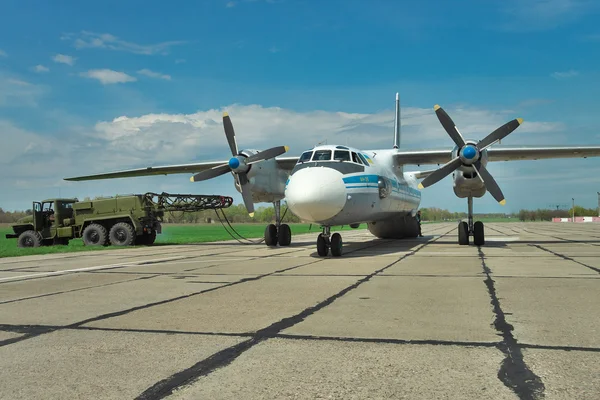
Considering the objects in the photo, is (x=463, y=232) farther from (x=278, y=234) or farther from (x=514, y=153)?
(x=278, y=234)

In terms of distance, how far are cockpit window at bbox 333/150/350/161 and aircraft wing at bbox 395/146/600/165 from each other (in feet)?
18.3

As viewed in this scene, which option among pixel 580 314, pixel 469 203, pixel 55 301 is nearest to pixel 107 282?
pixel 55 301

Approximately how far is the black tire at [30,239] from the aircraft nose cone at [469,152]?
791 inches

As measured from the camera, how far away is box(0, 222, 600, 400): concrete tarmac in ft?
11.6

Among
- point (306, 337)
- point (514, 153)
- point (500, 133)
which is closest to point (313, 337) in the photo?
point (306, 337)

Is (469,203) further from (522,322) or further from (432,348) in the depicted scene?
(432,348)

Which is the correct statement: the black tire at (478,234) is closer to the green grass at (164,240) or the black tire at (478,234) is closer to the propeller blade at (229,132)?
the propeller blade at (229,132)

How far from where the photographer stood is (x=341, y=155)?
48.9 feet

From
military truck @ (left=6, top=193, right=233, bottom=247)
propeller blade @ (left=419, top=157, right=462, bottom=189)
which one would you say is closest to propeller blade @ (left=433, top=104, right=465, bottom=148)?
propeller blade @ (left=419, top=157, right=462, bottom=189)

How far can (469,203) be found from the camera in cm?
1978

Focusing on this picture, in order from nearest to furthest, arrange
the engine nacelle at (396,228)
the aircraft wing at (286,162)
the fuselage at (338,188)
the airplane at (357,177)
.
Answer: the fuselage at (338,188) < the airplane at (357,177) < the aircraft wing at (286,162) < the engine nacelle at (396,228)

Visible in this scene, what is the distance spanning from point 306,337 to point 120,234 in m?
20.1

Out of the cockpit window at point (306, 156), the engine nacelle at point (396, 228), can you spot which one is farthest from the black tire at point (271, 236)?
the cockpit window at point (306, 156)

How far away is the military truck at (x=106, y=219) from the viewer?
2328cm
